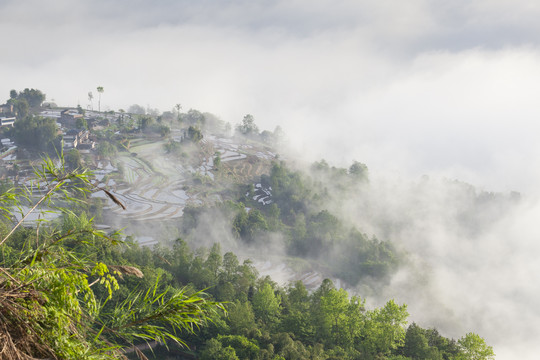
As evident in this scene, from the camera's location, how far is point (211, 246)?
48906 millimetres

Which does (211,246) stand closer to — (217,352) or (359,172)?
(217,352)

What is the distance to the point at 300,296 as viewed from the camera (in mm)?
30359

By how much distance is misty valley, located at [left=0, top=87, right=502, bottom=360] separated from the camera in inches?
197

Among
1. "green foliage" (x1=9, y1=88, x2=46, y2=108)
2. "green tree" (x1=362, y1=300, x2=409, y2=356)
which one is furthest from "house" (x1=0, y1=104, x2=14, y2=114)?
"green tree" (x1=362, y1=300, x2=409, y2=356)

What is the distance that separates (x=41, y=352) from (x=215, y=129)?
11263 cm

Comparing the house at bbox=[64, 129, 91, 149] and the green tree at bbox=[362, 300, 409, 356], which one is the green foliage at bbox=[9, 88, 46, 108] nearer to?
the house at bbox=[64, 129, 91, 149]

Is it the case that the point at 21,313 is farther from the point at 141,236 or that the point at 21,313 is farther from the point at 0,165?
the point at 0,165

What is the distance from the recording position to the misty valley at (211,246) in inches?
197

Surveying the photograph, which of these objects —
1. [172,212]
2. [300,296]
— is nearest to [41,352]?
[300,296]

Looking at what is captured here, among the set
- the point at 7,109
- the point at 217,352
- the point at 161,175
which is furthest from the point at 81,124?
the point at 217,352

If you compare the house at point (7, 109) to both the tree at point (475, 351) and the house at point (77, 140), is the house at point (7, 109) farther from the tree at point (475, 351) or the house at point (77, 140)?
the tree at point (475, 351)

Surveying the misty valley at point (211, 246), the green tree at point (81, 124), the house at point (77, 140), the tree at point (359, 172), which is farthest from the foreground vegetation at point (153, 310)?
the green tree at point (81, 124)

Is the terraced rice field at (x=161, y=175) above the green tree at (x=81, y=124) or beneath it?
beneath

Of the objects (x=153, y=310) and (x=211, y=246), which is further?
(x=211, y=246)
